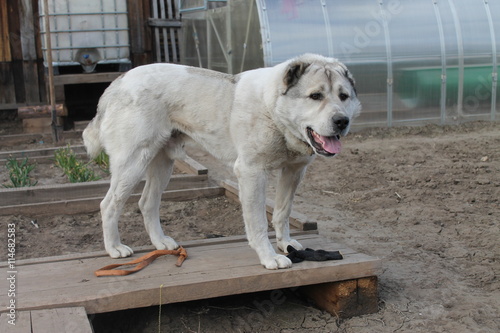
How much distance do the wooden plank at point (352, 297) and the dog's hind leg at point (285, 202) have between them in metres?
0.45

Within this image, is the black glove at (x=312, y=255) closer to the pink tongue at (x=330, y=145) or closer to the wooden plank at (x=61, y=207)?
the pink tongue at (x=330, y=145)

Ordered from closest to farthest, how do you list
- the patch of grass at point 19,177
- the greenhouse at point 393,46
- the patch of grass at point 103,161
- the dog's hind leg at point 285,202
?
1. the dog's hind leg at point 285,202
2. the patch of grass at point 19,177
3. the patch of grass at point 103,161
4. the greenhouse at point 393,46

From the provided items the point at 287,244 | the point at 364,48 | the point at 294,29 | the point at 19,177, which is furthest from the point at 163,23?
the point at 287,244

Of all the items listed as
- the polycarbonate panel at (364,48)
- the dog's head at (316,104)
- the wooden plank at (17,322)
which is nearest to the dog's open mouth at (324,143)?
the dog's head at (316,104)

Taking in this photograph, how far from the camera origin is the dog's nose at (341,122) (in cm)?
336

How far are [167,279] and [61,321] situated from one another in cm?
71

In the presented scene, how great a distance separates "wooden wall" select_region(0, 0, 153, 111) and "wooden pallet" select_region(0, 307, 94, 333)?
10.3 meters

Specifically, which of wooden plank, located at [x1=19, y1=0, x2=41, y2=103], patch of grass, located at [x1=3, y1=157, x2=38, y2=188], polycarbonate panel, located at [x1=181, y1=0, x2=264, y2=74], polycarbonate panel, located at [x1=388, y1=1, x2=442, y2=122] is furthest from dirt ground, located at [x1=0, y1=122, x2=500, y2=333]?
wooden plank, located at [x1=19, y1=0, x2=41, y2=103]

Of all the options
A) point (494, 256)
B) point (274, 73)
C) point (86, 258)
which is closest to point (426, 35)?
point (494, 256)

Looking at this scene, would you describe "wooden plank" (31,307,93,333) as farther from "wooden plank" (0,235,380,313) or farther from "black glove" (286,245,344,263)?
"black glove" (286,245,344,263)

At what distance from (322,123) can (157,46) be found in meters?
10.3

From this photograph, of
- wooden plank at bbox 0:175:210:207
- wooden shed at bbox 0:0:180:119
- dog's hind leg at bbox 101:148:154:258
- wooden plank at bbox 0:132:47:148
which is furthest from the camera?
wooden shed at bbox 0:0:180:119

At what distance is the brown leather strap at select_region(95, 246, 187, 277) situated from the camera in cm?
361

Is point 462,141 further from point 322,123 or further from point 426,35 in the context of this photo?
point 322,123
